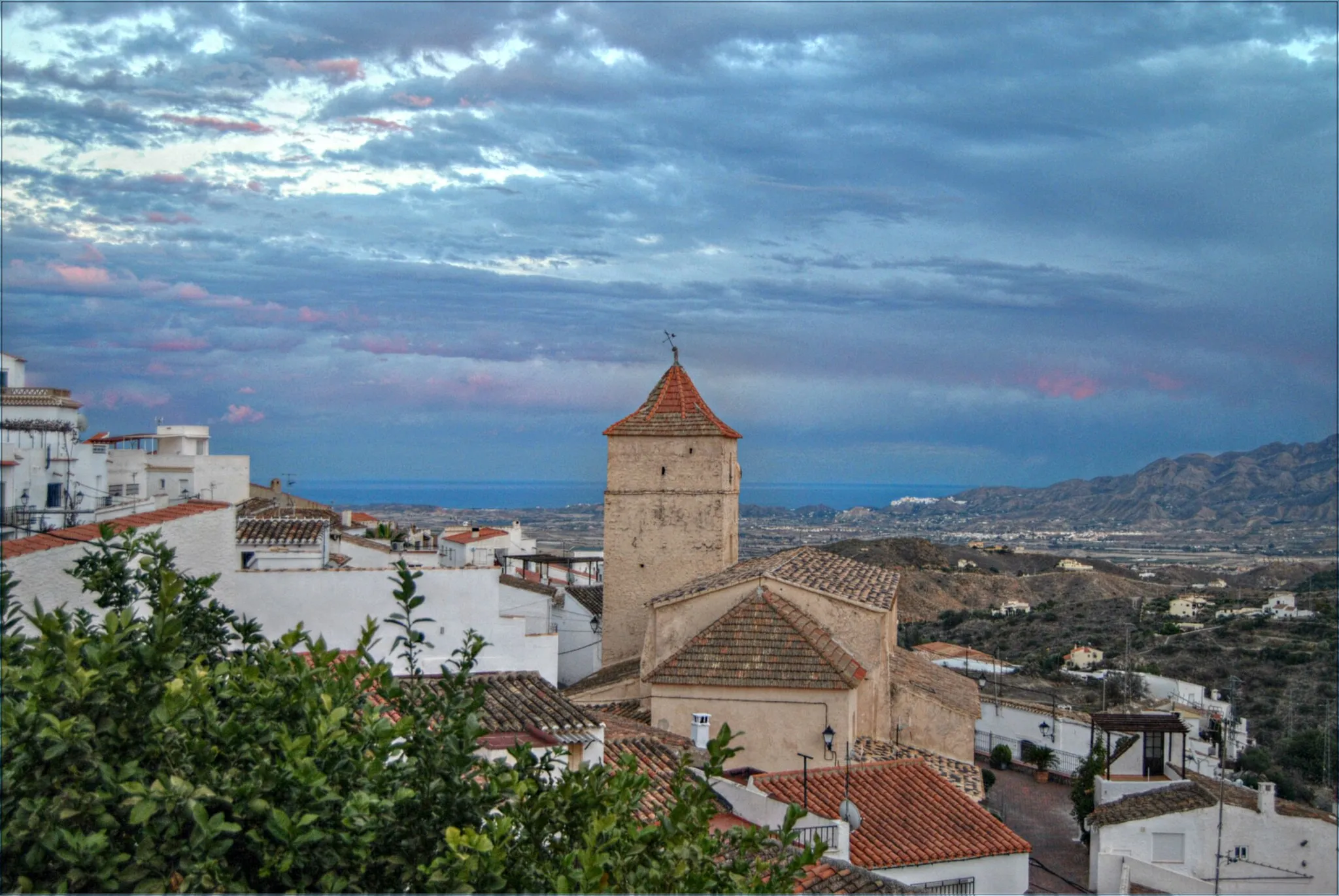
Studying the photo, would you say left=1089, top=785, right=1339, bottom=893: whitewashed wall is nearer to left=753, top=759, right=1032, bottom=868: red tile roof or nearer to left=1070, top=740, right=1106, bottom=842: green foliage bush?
left=1070, top=740, right=1106, bottom=842: green foliage bush

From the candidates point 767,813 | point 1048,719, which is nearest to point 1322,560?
point 1048,719

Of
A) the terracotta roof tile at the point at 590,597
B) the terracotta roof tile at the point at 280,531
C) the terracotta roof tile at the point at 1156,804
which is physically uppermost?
the terracotta roof tile at the point at 280,531

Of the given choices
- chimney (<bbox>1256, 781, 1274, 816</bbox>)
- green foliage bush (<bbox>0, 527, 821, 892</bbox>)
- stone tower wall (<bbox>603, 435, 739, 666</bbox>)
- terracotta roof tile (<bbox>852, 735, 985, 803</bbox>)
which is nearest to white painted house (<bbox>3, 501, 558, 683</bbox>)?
green foliage bush (<bbox>0, 527, 821, 892</bbox>)

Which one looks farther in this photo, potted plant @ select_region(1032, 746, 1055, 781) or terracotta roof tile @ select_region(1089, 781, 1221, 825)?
potted plant @ select_region(1032, 746, 1055, 781)

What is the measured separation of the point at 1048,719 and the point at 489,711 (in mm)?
21597

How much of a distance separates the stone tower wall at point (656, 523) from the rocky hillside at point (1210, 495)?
2398cm

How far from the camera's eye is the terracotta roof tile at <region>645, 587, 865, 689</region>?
1741 centimetres

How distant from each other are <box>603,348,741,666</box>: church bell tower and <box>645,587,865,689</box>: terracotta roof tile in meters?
5.78

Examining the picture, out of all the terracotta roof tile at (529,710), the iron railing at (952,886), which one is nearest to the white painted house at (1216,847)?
A: the iron railing at (952,886)

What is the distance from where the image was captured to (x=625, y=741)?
13789 millimetres

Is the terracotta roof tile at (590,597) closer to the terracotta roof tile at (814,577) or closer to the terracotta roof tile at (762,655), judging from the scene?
the terracotta roof tile at (814,577)

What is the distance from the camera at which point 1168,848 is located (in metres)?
18.1

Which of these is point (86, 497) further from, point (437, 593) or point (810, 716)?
point (810, 716)

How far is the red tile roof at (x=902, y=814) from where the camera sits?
44.4 feet
